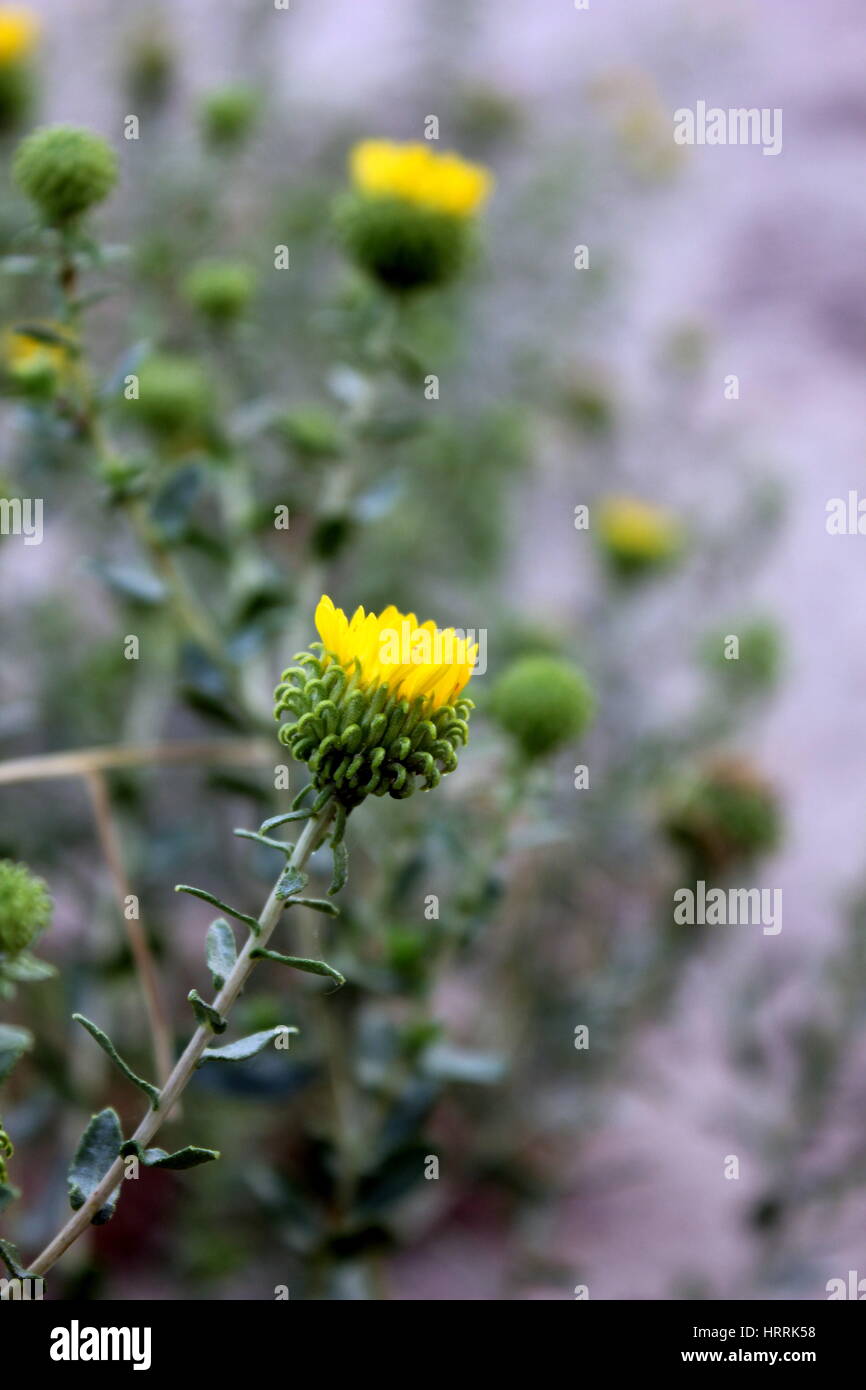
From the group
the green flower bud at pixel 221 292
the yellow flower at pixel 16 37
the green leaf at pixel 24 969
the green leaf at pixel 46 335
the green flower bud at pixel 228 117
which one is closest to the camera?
the green leaf at pixel 24 969

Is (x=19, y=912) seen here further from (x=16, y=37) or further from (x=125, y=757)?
(x=16, y=37)

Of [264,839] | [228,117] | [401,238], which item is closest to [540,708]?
[401,238]

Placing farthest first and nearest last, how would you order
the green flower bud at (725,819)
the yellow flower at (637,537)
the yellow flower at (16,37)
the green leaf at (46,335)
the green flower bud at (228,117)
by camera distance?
the yellow flower at (637,537)
the yellow flower at (16,37)
the green flower bud at (228,117)
the green flower bud at (725,819)
the green leaf at (46,335)

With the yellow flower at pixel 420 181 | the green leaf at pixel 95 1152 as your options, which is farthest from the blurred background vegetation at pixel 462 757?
the green leaf at pixel 95 1152

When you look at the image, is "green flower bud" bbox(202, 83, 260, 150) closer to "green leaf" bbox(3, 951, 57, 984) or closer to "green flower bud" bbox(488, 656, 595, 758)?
"green flower bud" bbox(488, 656, 595, 758)

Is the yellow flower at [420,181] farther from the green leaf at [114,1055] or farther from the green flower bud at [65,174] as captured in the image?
the green leaf at [114,1055]
